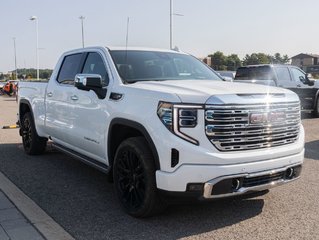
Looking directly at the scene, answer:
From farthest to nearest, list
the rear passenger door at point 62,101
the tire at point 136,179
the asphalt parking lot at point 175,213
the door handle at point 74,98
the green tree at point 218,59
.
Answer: the green tree at point 218,59, the rear passenger door at point 62,101, the door handle at point 74,98, the tire at point 136,179, the asphalt parking lot at point 175,213

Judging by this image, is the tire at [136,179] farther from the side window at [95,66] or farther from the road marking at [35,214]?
the side window at [95,66]

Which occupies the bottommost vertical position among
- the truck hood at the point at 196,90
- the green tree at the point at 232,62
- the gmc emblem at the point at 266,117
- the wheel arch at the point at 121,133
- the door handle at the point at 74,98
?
the wheel arch at the point at 121,133

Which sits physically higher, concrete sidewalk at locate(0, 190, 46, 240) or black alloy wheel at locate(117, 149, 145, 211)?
black alloy wheel at locate(117, 149, 145, 211)

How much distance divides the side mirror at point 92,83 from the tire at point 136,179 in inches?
32.7

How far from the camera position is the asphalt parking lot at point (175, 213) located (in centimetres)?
421

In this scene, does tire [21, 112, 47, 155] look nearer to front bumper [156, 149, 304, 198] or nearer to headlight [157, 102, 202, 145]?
front bumper [156, 149, 304, 198]

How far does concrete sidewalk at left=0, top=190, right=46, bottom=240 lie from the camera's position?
4102 mm

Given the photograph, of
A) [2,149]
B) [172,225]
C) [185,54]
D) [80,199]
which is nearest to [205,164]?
[172,225]

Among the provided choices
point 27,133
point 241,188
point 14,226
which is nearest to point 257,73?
point 27,133

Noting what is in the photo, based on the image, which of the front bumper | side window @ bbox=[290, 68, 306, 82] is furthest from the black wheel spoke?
side window @ bbox=[290, 68, 306, 82]

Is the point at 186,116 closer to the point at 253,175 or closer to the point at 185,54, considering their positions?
the point at 253,175

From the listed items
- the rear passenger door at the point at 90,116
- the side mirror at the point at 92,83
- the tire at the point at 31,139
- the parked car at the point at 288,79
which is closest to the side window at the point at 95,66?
the rear passenger door at the point at 90,116

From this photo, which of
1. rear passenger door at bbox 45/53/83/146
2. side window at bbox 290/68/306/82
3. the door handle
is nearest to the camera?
the door handle

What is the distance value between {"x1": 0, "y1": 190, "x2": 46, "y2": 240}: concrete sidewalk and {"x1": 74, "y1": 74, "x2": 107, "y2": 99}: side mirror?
1653 mm
